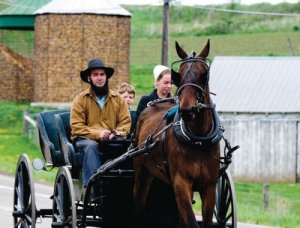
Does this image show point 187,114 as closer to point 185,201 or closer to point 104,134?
point 185,201

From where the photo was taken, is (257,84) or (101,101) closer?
(101,101)

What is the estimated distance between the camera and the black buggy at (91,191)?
12.0 meters

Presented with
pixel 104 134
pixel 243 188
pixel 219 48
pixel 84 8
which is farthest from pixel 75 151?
pixel 219 48

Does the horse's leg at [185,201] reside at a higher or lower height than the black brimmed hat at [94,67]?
lower

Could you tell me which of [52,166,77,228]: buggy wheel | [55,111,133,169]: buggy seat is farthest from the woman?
[52,166,77,228]: buggy wheel

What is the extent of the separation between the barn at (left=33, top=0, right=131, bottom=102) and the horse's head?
179 feet

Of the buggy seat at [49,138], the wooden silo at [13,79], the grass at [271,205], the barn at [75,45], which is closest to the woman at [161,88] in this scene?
the buggy seat at [49,138]

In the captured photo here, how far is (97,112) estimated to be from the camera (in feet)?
42.3

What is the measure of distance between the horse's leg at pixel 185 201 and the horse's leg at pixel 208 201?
15 cm

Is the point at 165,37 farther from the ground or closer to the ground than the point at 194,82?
farther from the ground

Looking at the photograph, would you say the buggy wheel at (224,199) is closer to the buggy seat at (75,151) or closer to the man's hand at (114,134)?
the buggy seat at (75,151)

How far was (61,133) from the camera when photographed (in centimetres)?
1273

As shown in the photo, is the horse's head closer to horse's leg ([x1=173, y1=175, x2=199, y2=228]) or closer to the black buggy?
horse's leg ([x1=173, y1=175, x2=199, y2=228])

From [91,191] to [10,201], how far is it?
8.05m
